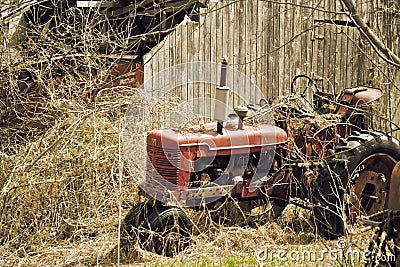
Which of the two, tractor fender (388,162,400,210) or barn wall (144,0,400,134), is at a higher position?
barn wall (144,0,400,134)

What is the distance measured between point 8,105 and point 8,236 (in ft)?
5.36

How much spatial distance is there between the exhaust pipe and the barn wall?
203 centimetres

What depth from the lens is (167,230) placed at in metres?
5.57

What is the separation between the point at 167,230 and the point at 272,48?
14.0ft

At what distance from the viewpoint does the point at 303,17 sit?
928 centimetres

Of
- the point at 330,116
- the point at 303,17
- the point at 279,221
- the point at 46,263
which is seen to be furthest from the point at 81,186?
the point at 303,17

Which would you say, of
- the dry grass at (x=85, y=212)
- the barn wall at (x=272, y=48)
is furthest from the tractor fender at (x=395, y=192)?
the barn wall at (x=272, y=48)

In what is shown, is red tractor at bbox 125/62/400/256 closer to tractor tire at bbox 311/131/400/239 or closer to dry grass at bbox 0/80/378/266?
tractor tire at bbox 311/131/400/239

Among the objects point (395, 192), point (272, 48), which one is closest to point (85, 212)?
point (395, 192)

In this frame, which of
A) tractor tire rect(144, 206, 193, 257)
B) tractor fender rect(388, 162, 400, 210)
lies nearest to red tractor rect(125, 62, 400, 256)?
tractor tire rect(144, 206, 193, 257)

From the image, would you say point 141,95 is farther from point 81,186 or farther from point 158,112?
point 81,186

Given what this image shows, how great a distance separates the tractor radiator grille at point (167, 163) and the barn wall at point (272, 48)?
7.34 feet

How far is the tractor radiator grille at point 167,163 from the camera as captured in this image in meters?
5.73

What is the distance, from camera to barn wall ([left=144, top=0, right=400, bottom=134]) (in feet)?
27.3
